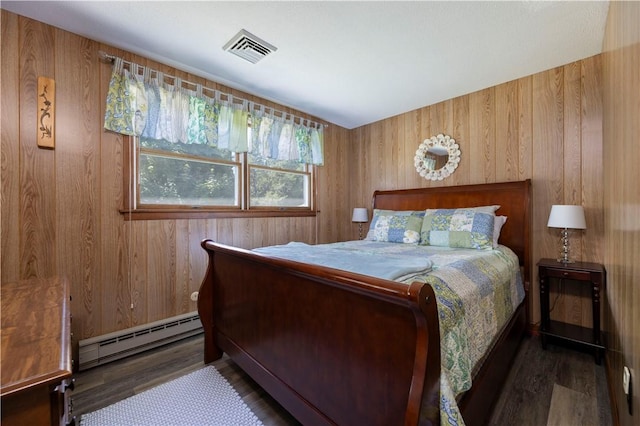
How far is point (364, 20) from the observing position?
188cm

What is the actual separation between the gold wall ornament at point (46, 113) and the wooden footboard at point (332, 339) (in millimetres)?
1429

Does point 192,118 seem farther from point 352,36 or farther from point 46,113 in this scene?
point 352,36

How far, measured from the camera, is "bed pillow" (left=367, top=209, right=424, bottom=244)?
9.21 ft

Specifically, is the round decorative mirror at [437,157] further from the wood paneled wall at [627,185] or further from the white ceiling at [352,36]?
the wood paneled wall at [627,185]

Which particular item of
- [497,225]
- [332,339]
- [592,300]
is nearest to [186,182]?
[332,339]

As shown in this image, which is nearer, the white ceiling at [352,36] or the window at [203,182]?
the white ceiling at [352,36]

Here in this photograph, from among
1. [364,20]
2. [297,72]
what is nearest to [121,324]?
[297,72]

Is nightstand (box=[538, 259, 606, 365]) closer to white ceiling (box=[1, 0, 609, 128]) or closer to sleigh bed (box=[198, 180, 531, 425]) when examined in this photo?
sleigh bed (box=[198, 180, 531, 425])

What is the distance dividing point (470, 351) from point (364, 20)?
2089 millimetres

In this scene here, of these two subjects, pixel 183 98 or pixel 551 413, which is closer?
pixel 551 413

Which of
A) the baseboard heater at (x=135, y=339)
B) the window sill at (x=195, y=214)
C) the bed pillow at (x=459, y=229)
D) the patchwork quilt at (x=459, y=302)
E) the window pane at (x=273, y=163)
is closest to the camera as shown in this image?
the patchwork quilt at (x=459, y=302)

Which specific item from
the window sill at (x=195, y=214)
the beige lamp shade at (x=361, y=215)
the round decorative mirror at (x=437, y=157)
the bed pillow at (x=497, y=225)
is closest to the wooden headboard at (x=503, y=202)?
the bed pillow at (x=497, y=225)

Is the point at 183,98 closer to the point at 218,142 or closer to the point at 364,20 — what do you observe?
the point at 218,142

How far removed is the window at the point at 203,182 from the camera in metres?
2.34
